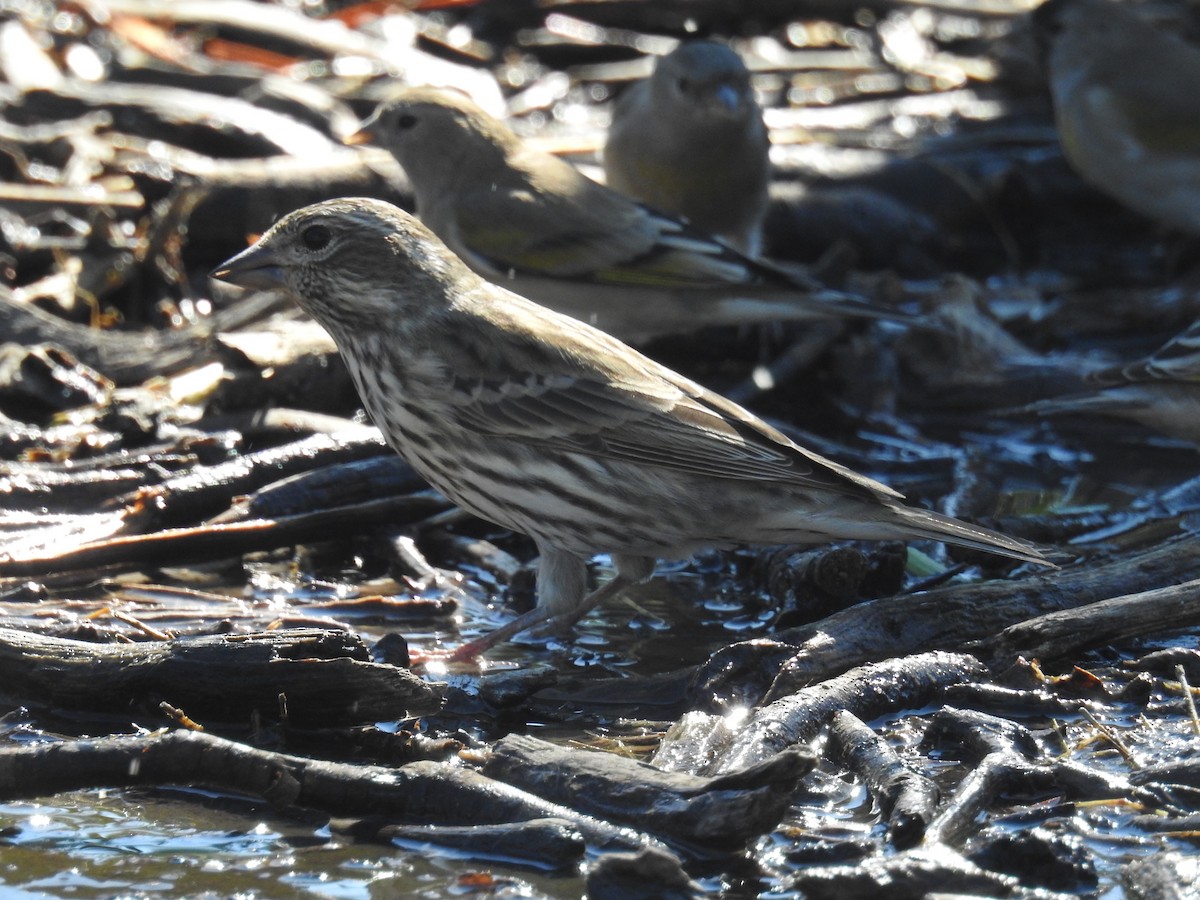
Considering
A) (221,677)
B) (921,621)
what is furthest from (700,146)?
(221,677)

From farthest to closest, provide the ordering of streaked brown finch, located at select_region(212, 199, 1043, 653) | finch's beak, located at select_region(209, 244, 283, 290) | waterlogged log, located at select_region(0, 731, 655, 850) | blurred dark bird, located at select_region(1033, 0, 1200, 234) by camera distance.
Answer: blurred dark bird, located at select_region(1033, 0, 1200, 234), finch's beak, located at select_region(209, 244, 283, 290), streaked brown finch, located at select_region(212, 199, 1043, 653), waterlogged log, located at select_region(0, 731, 655, 850)

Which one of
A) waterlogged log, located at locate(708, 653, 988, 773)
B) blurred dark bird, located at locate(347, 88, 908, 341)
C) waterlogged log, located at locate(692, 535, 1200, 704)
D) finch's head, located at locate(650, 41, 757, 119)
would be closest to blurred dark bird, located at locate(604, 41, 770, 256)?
finch's head, located at locate(650, 41, 757, 119)

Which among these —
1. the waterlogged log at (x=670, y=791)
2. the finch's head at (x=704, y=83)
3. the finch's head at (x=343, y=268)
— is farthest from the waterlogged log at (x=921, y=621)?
the finch's head at (x=704, y=83)

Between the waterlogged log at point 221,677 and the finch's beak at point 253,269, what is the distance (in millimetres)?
1643

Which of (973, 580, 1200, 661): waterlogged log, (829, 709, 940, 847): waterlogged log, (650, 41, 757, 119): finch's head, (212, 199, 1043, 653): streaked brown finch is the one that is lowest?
(973, 580, 1200, 661): waterlogged log

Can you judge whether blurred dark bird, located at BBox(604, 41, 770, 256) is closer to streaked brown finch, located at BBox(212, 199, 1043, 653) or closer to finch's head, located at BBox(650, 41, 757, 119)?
finch's head, located at BBox(650, 41, 757, 119)

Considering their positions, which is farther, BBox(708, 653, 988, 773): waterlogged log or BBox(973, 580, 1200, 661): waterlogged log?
BBox(973, 580, 1200, 661): waterlogged log

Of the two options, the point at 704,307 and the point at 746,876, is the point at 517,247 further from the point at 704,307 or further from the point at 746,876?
the point at 746,876

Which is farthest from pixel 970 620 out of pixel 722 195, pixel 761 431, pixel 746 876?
pixel 722 195

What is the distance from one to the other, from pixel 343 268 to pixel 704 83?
394 centimetres

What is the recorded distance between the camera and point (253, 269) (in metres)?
5.64

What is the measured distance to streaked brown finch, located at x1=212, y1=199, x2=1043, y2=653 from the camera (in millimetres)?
5273

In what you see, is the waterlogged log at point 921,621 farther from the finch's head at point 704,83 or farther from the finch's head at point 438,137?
the finch's head at point 704,83

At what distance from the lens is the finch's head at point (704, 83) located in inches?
352
